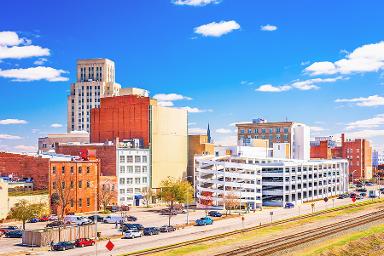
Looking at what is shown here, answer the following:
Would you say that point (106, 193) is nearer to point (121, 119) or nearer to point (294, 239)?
A: point (121, 119)

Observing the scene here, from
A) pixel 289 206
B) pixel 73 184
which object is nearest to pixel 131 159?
pixel 73 184

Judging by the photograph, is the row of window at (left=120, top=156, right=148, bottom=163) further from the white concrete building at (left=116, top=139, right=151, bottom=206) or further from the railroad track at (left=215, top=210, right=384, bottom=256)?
the railroad track at (left=215, top=210, right=384, bottom=256)

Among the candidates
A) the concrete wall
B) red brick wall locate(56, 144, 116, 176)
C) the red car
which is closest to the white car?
the red car

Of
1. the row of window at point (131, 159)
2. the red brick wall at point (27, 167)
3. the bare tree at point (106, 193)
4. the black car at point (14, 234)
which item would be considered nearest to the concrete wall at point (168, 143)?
the row of window at point (131, 159)

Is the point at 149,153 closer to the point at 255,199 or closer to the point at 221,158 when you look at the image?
the point at 221,158

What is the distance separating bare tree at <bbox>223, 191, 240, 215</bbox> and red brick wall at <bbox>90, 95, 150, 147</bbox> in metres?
30.2

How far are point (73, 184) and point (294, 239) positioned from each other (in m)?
53.0

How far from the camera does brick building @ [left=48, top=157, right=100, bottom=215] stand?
110 m

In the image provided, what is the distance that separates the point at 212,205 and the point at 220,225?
33707mm

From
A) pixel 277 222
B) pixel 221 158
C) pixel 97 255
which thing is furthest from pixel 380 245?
pixel 221 158

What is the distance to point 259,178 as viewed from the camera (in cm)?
13788

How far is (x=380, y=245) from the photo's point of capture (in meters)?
77.9

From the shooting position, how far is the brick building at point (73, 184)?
10952 cm

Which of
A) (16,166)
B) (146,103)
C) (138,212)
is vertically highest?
(146,103)
